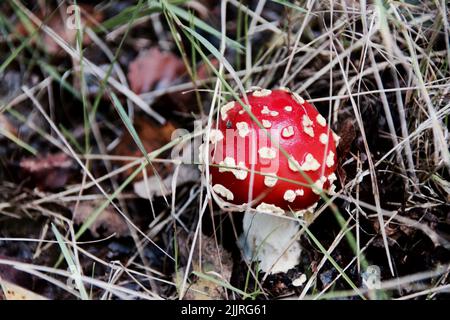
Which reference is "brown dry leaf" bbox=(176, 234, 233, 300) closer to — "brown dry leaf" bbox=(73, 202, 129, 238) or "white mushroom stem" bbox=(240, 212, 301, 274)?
"white mushroom stem" bbox=(240, 212, 301, 274)

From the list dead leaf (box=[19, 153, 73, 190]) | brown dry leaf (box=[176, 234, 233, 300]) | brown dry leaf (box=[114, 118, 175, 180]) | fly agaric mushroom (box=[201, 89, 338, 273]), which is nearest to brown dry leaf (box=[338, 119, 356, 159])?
fly agaric mushroom (box=[201, 89, 338, 273])

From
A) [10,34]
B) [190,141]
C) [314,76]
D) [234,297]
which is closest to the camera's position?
[234,297]

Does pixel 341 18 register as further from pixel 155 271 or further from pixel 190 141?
pixel 155 271

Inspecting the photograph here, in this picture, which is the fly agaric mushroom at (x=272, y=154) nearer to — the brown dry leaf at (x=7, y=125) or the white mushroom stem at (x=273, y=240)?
the white mushroom stem at (x=273, y=240)

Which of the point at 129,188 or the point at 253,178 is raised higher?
the point at 253,178

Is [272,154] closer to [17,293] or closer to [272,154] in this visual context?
[272,154]

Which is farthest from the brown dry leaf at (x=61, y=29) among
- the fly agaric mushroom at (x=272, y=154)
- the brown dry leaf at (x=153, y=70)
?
the fly agaric mushroom at (x=272, y=154)

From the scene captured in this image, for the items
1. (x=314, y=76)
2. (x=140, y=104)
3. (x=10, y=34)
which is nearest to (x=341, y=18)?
(x=314, y=76)
